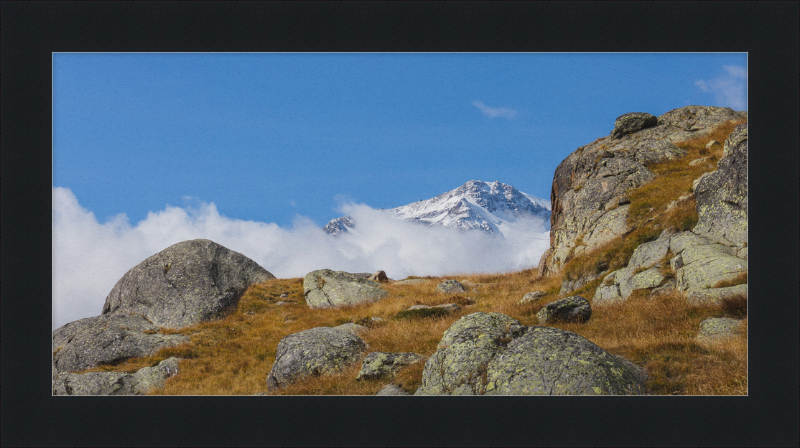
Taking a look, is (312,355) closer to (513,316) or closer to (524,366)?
(524,366)

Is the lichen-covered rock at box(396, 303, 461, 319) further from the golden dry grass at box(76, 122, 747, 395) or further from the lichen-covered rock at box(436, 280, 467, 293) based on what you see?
the lichen-covered rock at box(436, 280, 467, 293)

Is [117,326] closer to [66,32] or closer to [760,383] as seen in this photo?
[66,32]

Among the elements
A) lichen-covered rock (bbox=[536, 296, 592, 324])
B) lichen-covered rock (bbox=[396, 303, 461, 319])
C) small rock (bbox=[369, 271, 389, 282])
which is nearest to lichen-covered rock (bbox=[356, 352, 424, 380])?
lichen-covered rock (bbox=[536, 296, 592, 324])

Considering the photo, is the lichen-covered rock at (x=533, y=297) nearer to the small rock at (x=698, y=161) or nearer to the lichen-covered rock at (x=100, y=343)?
the small rock at (x=698, y=161)

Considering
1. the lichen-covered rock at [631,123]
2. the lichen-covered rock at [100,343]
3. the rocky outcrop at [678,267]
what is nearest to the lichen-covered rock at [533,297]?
the rocky outcrop at [678,267]

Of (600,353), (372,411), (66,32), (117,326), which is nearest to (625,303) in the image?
(600,353)

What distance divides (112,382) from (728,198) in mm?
27192

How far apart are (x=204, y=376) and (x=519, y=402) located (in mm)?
16091

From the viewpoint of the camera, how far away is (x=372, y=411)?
14344 millimetres

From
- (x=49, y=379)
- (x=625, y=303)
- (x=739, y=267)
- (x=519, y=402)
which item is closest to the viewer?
(x=519, y=402)

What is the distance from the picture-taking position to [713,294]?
1794cm

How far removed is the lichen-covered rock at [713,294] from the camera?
17.3 meters

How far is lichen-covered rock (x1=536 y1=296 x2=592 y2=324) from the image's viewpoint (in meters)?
20.3

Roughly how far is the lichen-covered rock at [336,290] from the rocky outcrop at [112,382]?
13972mm
